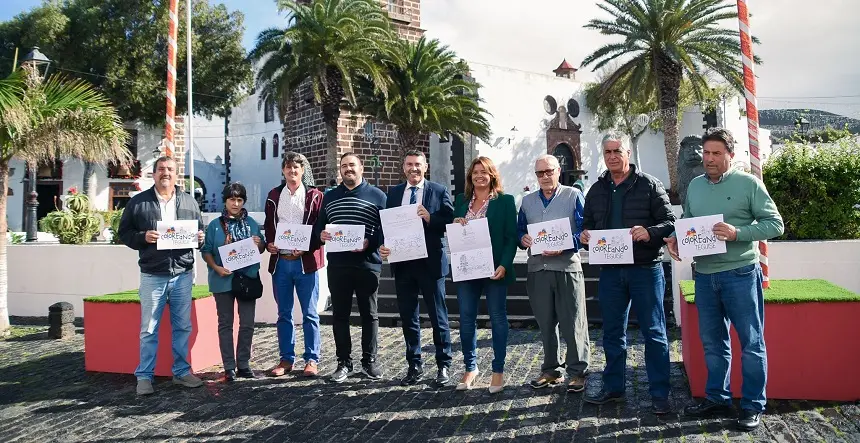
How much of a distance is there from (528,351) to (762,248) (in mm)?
2416

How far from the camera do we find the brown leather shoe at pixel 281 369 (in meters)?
5.98

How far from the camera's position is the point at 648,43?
21844 mm

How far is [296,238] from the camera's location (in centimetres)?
584

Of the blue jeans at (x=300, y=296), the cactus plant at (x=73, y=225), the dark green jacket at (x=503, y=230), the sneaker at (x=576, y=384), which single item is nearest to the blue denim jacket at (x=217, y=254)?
the blue jeans at (x=300, y=296)

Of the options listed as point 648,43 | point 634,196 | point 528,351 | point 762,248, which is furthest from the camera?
point 648,43

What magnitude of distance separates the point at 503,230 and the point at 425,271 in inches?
29.3

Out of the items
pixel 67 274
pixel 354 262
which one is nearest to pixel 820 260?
pixel 354 262

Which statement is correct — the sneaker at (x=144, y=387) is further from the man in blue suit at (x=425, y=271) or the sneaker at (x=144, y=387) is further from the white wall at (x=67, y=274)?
the white wall at (x=67, y=274)

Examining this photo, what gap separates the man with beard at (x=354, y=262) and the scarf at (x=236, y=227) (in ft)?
2.38

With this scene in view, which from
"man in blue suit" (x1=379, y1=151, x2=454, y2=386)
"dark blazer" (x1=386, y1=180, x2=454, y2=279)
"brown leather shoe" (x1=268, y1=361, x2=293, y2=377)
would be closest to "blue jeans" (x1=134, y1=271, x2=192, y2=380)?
"brown leather shoe" (x1=268, y1=361, x2=293, y2=377)

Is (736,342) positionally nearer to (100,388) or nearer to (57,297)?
(100,388)

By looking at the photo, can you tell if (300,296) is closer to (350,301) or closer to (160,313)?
(350,301)

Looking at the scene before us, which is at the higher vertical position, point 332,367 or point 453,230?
point 453,230

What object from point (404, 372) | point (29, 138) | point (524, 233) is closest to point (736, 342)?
point (524, 233)
